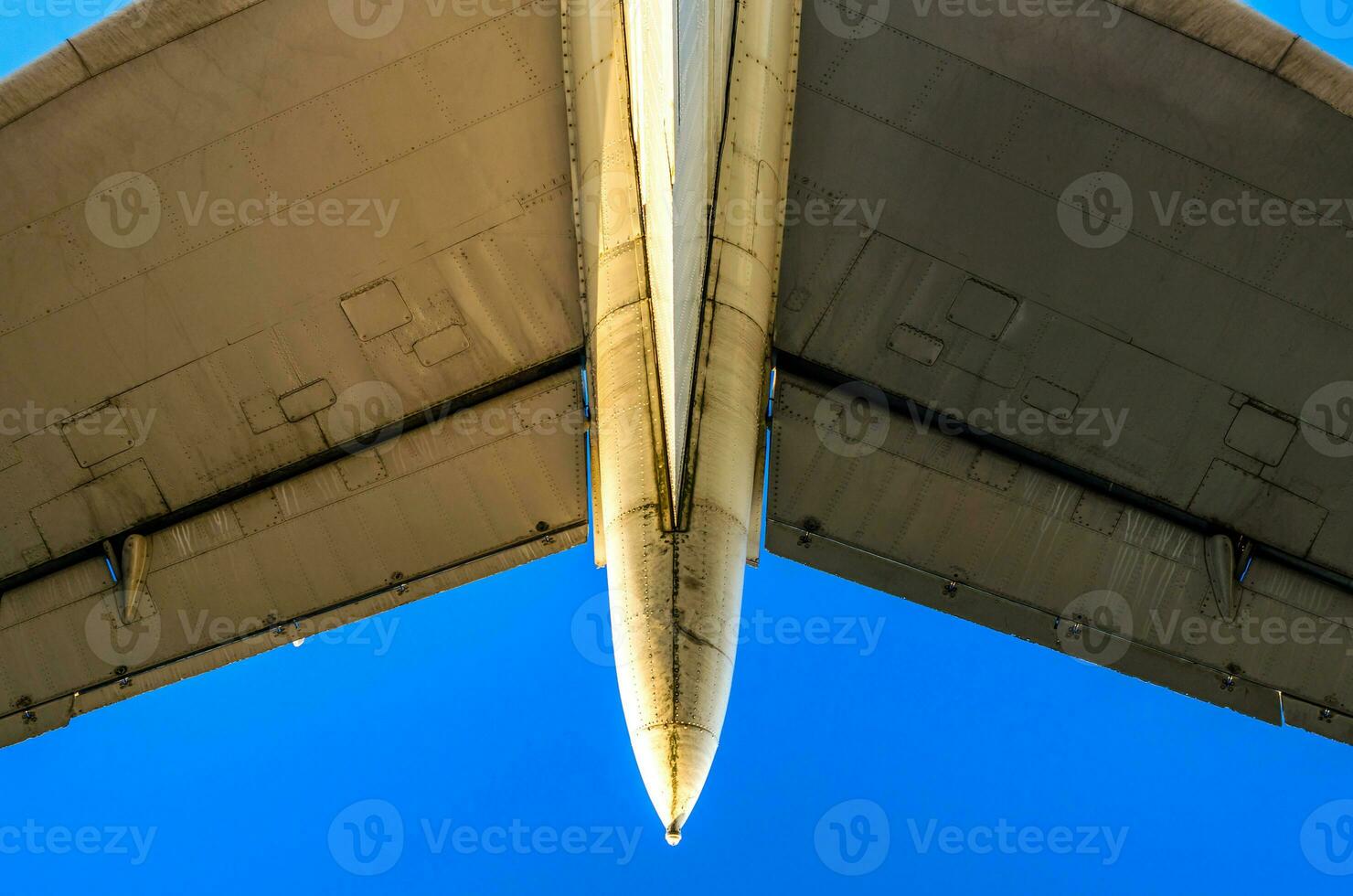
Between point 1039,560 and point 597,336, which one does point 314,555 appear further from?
point 1039,560

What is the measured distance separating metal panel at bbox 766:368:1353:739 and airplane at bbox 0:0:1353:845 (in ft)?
0.13

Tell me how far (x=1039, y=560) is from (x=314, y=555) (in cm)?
787

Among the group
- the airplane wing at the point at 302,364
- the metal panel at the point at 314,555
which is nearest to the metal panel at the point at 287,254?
the airplane wing at the point at 302,364

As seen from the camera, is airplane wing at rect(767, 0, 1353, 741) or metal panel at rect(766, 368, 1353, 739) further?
metal panel at rect(766, 368, 1353, 739)

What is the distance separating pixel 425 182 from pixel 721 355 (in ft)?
13.0

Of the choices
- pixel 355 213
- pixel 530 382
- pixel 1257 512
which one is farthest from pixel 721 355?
pixel 1257 512

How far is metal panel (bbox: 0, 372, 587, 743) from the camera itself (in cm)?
1138

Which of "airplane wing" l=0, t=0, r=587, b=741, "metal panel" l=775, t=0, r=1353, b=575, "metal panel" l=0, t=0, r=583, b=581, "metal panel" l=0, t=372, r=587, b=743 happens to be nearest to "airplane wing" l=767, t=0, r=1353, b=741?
"metal panel" l=775, t=0, r=1353, b=575

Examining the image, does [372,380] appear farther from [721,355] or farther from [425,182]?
[721,355]

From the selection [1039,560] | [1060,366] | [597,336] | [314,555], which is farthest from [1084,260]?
[314,555]

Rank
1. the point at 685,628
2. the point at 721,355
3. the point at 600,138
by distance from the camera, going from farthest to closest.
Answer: the point at 600,138 < the point at 721,355 < the point at 685,628

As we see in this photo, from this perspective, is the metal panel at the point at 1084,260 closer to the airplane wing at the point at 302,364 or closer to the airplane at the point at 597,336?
the airplane at the point at 597,336

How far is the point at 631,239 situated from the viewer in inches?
418

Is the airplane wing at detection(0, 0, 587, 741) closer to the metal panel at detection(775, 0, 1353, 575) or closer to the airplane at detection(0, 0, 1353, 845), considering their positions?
the airplane at detection(0, 0, 1353, 845)
